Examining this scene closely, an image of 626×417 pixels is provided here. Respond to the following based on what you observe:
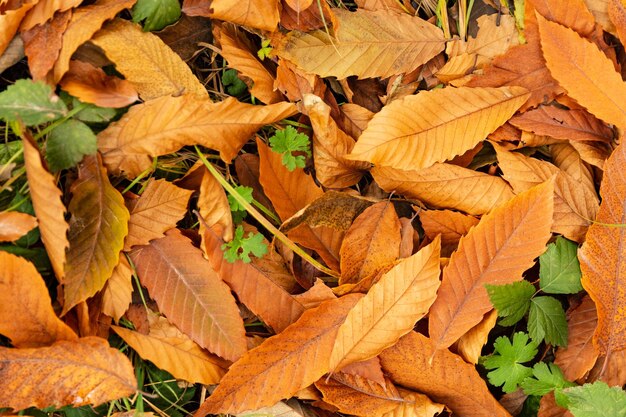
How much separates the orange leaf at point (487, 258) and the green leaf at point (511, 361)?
101 mm

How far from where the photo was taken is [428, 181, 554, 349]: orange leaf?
1380 mm

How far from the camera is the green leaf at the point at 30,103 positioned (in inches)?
49.3

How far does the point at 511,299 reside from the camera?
4.55ft

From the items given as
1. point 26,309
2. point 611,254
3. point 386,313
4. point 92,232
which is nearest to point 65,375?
point 26,309

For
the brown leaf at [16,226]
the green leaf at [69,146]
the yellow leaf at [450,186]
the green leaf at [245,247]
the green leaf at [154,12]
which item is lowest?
the green leaf at [245,247]

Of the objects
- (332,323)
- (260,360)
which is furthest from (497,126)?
(260,360)

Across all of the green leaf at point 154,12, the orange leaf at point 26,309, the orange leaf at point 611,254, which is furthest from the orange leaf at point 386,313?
the green leaf at point 154,12

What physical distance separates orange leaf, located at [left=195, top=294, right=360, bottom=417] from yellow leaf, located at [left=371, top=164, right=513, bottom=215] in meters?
0.28

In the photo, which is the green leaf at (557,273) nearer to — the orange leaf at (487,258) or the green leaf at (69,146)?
the orange leaf at (487,258)

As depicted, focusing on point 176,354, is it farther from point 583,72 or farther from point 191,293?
point 583,72

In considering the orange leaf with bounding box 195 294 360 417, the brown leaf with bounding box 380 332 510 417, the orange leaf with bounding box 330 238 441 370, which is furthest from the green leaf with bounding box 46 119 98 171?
the brown leaf with bounding box 380 332 510 417

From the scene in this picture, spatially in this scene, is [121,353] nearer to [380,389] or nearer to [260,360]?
[260,360]

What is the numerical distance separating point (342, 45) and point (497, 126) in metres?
0.41

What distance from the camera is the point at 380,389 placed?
4.57 feet
